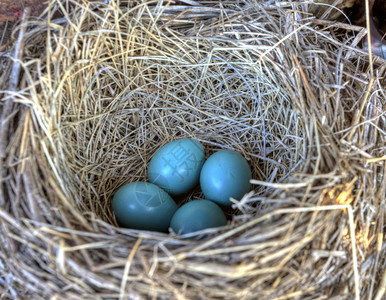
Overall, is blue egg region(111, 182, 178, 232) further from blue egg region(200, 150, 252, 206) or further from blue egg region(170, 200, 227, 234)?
A: blue egg region(200, 150, 252, 206)

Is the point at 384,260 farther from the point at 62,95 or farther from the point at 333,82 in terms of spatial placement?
the point at 62,95

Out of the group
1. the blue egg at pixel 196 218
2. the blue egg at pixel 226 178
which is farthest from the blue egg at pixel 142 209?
the blue egg at pixel 226 178

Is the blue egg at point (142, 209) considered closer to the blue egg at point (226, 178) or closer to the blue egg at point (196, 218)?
the blue egg at point (196, 218)

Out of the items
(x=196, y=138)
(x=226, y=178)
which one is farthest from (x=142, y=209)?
(x=196, y=138)

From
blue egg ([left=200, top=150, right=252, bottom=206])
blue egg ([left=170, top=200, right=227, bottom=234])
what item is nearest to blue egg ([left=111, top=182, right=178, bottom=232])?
blue egg ([left=170, top=200, right=227, bottom=234])

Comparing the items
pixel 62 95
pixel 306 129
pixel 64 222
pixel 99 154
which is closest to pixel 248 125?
pixel 306 129

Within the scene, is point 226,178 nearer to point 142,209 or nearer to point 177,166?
point 177,166
